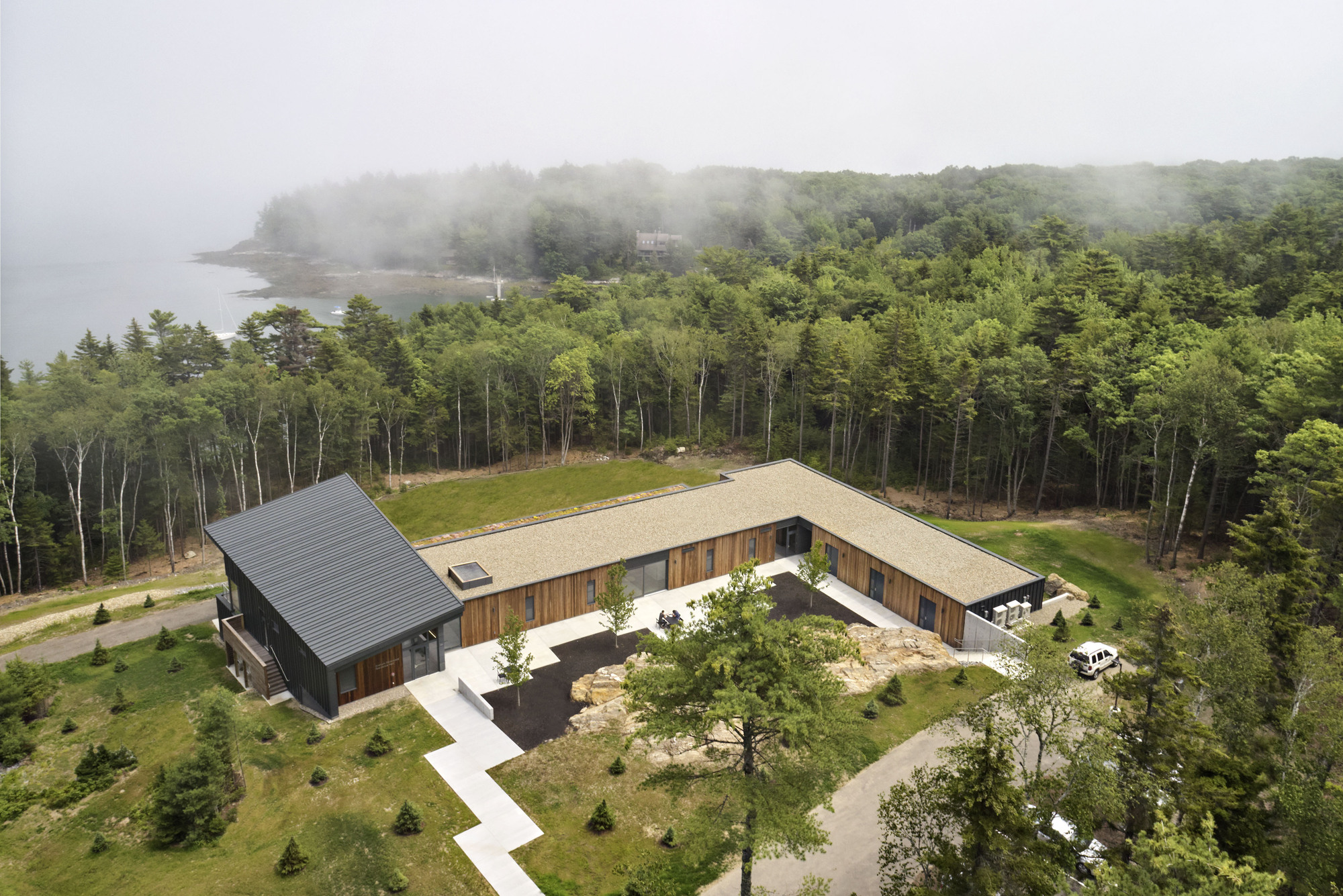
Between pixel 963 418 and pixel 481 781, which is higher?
pixel 963 418

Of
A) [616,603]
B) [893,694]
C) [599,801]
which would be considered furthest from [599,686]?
[893,694]

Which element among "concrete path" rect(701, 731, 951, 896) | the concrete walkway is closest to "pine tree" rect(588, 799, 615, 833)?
the concrete walkway

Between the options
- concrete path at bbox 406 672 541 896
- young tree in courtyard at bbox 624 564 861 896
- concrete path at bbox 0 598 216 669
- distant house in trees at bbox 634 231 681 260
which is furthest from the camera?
distant house in trees at bbox 634 231 681 260

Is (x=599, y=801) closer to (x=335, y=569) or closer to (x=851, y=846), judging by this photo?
(x=851, y=846)

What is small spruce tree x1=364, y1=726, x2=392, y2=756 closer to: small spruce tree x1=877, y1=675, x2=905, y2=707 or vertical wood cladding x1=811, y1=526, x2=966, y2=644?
small spruce tree x1=877, y1=675, x2=905, y2=707

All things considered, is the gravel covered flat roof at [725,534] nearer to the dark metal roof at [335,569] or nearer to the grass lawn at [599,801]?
the dark metal roof at [335,569]

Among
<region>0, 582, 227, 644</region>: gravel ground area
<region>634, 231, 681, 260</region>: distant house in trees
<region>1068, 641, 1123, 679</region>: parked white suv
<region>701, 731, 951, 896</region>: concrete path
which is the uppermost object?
<region>634, 231, 681, 260</region>: distant house in trees
